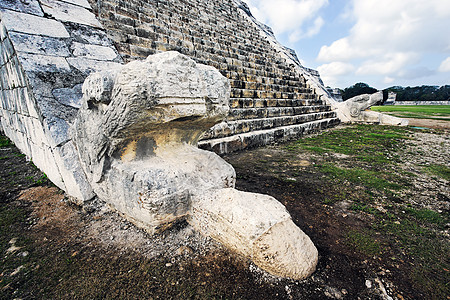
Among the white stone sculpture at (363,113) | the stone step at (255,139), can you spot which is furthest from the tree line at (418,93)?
the stone step at (255,139)

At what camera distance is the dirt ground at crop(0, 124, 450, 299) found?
3.92 ft

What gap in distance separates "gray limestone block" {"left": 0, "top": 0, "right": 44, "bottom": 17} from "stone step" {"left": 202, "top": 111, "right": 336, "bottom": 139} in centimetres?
275

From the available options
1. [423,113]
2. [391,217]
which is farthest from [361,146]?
[423,113]

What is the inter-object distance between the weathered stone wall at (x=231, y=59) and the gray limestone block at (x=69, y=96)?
6.29 feet

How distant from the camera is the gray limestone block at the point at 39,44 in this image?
2.25m

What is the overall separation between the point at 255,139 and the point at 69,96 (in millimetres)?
3323

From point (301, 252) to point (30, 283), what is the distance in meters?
1.58

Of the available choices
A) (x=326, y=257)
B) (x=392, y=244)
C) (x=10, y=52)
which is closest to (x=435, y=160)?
(x=392, y=244)

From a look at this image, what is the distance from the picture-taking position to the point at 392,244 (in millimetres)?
1603

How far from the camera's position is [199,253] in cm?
144

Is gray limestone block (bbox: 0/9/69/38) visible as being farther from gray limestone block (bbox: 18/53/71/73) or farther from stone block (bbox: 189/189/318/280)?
stone block (bbox: 189/189/318/280)

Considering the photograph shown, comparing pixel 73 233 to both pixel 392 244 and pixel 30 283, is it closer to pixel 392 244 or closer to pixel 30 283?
pixel 30 283

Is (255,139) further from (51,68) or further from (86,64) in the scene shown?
(51,68)

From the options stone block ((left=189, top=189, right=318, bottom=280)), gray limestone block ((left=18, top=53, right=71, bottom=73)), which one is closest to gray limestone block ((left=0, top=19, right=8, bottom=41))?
gray limestone block ((left=18, top=53, right=71, bottom=73))
